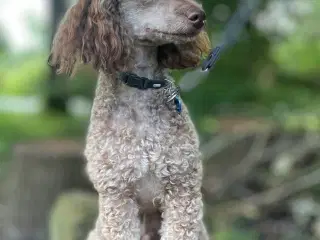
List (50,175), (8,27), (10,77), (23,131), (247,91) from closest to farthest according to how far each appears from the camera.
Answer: (247,91), (50,175), (23,131), (10,77), (8,27)

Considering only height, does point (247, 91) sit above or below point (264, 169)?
above

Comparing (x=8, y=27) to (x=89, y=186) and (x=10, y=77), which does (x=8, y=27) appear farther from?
(x=89, y=186)

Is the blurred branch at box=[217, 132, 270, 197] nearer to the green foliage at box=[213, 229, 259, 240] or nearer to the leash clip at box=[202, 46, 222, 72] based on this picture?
the green foliage at box=[213, 229, 259, 240]

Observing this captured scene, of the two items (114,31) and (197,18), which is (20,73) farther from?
(197,18)

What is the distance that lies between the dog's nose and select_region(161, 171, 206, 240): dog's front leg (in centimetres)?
49

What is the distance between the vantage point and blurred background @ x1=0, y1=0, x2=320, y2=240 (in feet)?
14.2

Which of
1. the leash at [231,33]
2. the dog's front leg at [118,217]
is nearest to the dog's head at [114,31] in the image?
the dog's front leg at [118,217]

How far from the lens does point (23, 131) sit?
5.26 m

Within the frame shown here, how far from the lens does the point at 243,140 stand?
4.71 metres

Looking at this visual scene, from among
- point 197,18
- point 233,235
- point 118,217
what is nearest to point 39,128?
point 233,235

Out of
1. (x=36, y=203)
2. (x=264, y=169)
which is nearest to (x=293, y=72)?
(x=264, y=169)

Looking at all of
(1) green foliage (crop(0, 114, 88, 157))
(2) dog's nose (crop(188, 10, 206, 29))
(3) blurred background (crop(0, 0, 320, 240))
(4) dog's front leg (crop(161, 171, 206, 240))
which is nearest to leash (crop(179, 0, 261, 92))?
(3) blurred background (crop(0, 0, 320, 240))

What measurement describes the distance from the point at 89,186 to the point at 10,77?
1.98 metres

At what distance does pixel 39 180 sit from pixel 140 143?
264cm
